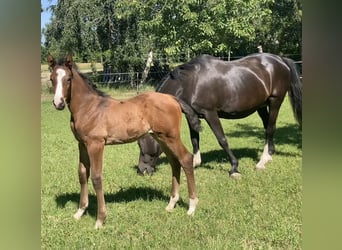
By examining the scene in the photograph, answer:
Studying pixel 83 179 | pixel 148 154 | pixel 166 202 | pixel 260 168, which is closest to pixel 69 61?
pixel 83 179

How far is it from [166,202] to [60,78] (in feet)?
4.71

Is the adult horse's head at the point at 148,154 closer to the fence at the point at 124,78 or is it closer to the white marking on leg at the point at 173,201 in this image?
the fence at the point at 124,78

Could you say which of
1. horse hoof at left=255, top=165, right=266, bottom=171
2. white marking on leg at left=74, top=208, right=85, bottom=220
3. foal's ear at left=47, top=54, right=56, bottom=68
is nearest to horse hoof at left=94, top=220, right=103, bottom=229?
white marking on leg at left=74, top=208, right=85, bottom=220

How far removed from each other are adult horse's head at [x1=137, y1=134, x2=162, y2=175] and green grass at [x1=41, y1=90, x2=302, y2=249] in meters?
0.10

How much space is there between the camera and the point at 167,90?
3707 mm

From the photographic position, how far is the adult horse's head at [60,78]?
2117 millimetres

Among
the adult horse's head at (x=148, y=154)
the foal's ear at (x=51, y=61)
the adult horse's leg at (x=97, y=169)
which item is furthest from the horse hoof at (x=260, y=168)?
the foal's ear at (x=51, y=61)

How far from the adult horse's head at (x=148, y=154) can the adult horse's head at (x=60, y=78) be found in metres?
1.52

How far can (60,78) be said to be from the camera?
2.20m

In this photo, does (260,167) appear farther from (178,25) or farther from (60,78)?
(60,78)

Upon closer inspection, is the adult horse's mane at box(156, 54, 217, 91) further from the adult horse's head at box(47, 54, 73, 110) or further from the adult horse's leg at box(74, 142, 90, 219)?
the adult horse's head at box(47, 54, 73, 110)

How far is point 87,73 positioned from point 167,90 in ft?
3.95
